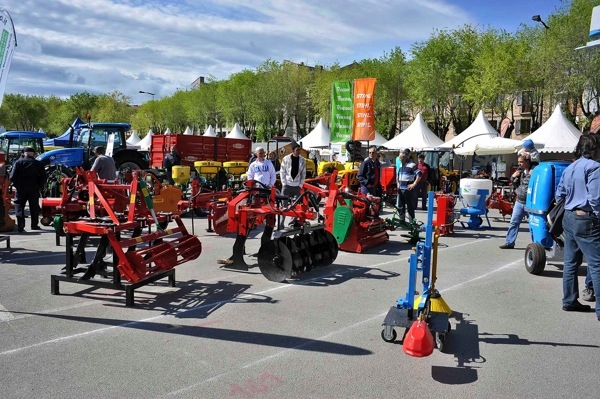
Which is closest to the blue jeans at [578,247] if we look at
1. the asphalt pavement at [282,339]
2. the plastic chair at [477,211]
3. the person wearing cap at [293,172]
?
the asphalt pavement at [282,339]

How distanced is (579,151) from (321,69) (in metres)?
50.8

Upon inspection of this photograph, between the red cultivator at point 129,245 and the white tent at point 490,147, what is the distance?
1750 cm

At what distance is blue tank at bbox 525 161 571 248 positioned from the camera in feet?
24.1

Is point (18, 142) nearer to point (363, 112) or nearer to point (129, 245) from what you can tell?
point (363, 112)

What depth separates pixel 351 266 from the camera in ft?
27.2

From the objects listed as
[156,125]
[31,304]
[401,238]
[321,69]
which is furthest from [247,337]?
[156,125]

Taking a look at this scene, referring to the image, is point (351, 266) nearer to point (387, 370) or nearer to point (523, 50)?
point (387, 370)

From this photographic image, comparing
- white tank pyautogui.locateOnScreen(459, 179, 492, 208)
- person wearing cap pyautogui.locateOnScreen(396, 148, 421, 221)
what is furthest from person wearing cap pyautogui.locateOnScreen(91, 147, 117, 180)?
white tank pyautogui.locateOnScreen(459, 179, 492, 208)

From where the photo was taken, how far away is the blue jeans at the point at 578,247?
18.2ft

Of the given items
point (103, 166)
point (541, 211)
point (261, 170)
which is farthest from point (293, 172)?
point (541, 211)

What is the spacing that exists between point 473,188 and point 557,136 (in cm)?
1193

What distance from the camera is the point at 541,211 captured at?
24.7ft

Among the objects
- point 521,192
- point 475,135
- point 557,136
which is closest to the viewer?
point 521,192

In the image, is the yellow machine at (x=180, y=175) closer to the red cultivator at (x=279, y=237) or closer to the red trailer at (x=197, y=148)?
the red trailer at (x=197, y=148)
